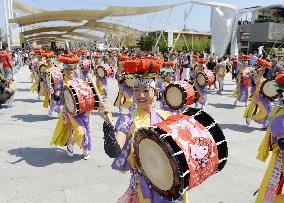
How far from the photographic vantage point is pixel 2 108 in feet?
33.7

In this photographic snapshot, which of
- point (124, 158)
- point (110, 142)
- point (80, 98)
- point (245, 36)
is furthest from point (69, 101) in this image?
point (245, 36)

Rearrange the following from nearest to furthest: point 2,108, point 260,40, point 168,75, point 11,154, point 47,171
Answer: point 47,171 < point 11,154 < point 168,75 < point 2,108 < point 260,40

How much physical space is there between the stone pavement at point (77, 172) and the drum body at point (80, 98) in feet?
2.83

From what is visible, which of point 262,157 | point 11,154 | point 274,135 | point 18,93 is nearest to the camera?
point 274,135

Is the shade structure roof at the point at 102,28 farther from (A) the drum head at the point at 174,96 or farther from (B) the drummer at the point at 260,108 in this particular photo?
(A) the drum head at the point at 174,96

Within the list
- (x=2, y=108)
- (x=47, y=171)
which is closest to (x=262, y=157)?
(x=47, y=171)

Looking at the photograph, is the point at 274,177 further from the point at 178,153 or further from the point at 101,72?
the point at 101,72

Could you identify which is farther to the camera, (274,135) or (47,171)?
(47,171)

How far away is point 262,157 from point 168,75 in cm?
478

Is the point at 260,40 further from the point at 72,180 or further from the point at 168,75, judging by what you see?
the point at 72,180

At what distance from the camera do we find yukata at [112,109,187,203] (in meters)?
2.72

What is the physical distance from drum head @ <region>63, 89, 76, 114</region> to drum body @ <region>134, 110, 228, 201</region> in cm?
316

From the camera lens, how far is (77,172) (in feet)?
16.9

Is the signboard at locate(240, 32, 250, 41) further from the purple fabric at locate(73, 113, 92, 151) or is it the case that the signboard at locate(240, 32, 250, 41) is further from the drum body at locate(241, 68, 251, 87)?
the purple fabric at locate(73, 113, 92, 151)
